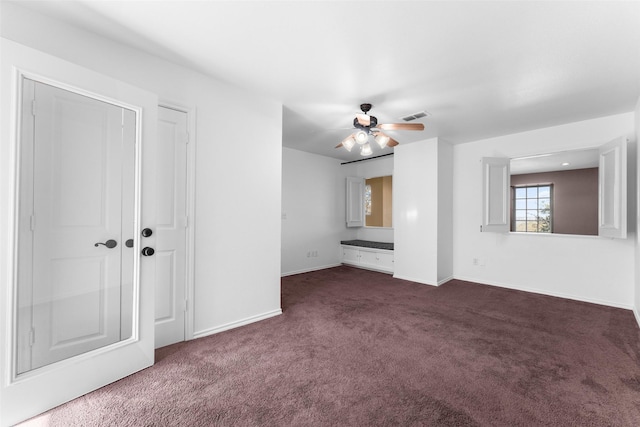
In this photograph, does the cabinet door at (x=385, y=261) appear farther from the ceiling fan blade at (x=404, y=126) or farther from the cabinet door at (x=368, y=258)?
the ceiling fan blade at (x=404, y=126)

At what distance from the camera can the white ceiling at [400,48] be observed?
66.9 inches

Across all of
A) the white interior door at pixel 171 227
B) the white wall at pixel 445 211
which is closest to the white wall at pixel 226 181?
the white interior door at pixel 171 227

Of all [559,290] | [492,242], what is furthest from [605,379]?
[492,242]

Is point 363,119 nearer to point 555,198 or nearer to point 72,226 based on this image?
point 72,226

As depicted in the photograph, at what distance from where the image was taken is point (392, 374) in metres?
1.96

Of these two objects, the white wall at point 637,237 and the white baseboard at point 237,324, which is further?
the white wall at point 637,237

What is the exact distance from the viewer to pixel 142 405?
1618mm

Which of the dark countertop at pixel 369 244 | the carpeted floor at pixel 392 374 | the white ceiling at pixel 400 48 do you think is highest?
the white ceiling at pixel 400 48

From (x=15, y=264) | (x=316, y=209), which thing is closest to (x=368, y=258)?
(x=316, y=209)

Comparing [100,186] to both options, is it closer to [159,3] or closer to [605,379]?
[159,3]

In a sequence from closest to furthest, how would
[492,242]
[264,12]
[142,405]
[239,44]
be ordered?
[142,405] → [264,12] → [239,44] → [492,242]

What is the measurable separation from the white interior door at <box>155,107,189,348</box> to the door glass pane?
32 cm

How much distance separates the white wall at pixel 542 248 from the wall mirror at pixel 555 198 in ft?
2.83

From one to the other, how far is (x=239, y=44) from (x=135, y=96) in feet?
2.81
